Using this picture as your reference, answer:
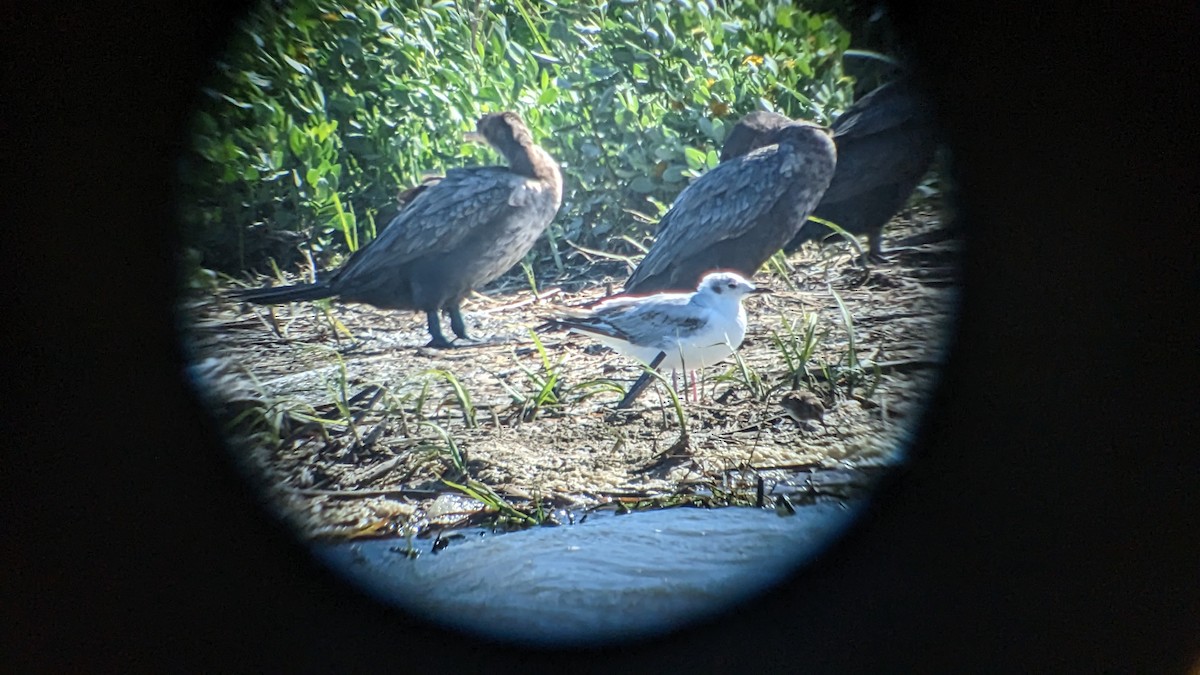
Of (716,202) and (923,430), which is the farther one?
(923,430)

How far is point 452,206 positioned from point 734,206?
53 centimetres

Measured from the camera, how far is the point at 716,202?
1.58 metres

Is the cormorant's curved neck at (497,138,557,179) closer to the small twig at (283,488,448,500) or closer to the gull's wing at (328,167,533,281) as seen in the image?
the gull's wing at (328,167,533,281)

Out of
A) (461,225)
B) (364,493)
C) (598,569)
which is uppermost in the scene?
(461,225)

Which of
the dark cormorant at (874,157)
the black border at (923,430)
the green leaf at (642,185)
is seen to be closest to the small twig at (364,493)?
the black border at (923,430)

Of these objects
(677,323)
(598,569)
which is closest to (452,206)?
(677,323)

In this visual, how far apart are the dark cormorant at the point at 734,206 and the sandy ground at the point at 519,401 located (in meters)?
0.08

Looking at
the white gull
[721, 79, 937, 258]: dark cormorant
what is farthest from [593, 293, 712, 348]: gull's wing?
[721, 79, 937, 258]: dark cormorant

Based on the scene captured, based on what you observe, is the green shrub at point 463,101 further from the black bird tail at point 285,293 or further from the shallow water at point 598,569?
the shallow water at point 598,569

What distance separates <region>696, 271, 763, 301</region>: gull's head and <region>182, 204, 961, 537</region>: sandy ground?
0.04 m

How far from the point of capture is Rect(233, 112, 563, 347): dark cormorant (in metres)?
1.56

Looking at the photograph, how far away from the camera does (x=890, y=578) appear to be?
1718 millimetres

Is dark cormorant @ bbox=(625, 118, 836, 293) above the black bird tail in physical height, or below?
above

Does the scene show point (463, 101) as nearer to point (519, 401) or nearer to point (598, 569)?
point (519, 401)
